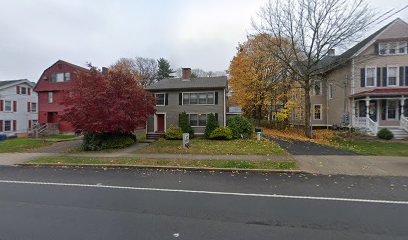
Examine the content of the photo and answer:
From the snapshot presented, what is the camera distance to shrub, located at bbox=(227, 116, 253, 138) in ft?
66.1

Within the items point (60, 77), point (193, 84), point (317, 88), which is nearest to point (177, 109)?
point (193, 84)

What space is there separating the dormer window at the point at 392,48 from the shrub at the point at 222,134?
16.1m

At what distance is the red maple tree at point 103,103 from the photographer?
15031mm

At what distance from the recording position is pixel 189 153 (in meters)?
13.1

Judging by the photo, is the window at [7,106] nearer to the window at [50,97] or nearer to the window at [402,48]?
the window at [50,97]

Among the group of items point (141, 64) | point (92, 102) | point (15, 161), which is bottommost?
point (15, 161)

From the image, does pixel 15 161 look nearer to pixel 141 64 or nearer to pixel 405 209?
pixel 405 209

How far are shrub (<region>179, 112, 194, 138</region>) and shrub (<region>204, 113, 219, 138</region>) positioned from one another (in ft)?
4.92

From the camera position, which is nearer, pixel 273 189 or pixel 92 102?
pixel 273 189

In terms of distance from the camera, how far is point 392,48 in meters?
21.1

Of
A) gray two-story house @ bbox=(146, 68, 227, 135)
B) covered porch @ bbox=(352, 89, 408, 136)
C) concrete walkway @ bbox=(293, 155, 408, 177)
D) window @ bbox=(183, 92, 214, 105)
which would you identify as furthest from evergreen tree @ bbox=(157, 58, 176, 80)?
concrete walkway @ bbox=(293, 155, 408, 177)

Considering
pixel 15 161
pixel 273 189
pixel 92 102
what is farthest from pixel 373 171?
pixel 15 161

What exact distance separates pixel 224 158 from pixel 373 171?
602 cm

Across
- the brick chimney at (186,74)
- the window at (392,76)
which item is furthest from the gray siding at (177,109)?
the window at (392,76)
